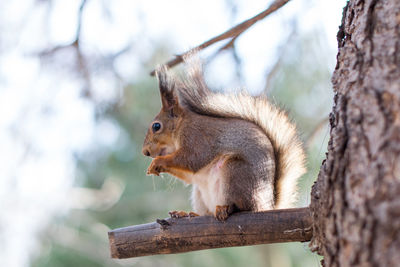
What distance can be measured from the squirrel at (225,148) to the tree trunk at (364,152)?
49cm

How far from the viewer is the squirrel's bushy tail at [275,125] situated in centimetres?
157

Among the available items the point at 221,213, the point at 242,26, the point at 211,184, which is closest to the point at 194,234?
the point at 221,213

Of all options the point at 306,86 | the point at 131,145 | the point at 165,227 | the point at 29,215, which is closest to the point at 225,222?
the point at 165,227

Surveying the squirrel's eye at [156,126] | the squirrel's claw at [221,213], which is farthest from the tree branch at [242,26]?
the squirrel's claw at [221,213]

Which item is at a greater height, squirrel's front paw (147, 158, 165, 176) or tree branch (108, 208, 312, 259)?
squirrel's front paw (147, 158, 165, 176)

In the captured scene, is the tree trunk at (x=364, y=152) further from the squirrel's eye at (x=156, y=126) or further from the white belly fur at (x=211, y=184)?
the squirrel's eye at (x=156, y=126)

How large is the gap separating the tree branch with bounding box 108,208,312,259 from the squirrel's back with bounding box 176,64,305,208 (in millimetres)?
330

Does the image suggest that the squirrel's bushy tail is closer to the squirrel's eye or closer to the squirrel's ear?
the squirrel's ear

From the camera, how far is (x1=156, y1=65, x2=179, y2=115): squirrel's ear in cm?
177

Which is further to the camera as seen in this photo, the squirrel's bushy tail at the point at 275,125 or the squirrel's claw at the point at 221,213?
the squirrel's bushy tail at the point at 275,125

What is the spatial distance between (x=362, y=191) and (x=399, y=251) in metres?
0.12

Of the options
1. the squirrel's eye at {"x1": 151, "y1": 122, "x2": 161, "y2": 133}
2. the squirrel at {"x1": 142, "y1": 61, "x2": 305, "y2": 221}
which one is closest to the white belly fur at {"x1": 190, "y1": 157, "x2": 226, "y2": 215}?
the squirrel at {"x1": 142, "y1": 61, "x2": 305, "y2": 221}

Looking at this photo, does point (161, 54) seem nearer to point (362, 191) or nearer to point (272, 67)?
point (272, 67)

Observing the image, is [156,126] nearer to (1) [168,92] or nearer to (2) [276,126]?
(1) [168,92]
